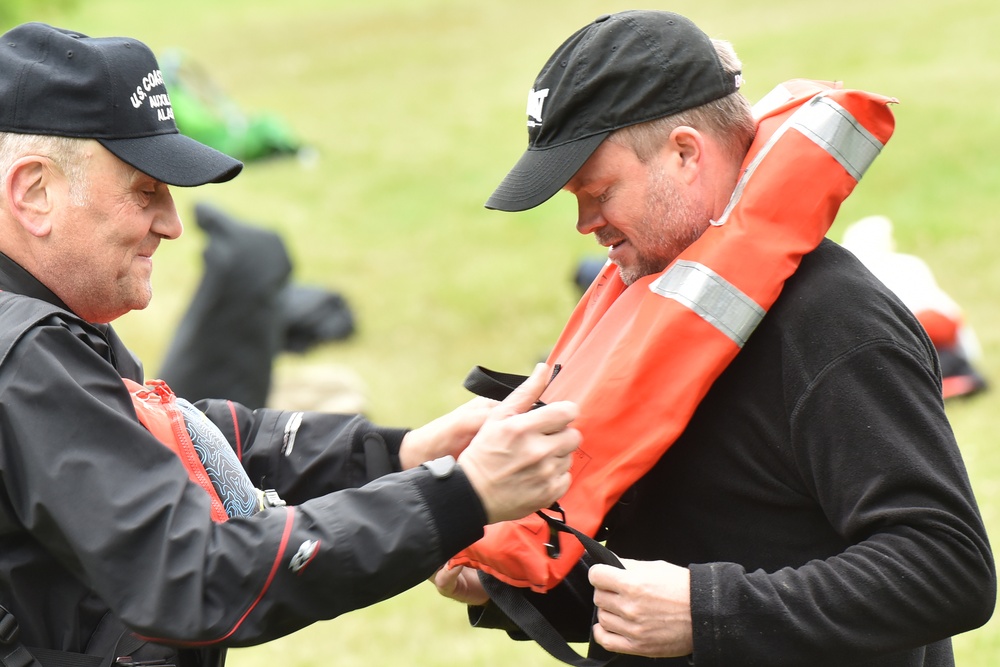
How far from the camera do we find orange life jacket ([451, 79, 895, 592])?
→ 8.93 feet

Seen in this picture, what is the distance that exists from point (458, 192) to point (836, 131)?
1699 cm

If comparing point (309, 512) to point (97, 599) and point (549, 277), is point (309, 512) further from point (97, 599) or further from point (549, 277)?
point (549, 277)

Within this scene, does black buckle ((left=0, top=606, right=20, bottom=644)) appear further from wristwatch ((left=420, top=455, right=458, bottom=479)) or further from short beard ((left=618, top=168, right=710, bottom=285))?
short beard ((left=618, top=168, right=710, bottom=285))

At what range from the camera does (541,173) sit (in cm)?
291

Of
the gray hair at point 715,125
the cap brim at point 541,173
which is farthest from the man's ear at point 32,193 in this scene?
the gray hair at point 715,125

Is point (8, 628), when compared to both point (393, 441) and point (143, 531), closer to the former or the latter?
point (143, 531)

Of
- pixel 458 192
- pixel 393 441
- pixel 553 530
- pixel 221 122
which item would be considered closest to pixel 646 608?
pixel 553 530

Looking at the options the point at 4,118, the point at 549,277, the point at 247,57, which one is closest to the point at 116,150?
the point at 4,118

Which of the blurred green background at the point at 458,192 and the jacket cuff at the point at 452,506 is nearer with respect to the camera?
the jacket cuff at the point at 452,506

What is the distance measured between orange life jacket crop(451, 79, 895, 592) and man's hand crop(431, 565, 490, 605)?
0.43 meters

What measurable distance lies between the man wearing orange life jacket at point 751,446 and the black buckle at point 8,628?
1.30m

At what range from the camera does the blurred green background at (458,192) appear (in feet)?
32.1

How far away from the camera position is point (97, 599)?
8.64ft

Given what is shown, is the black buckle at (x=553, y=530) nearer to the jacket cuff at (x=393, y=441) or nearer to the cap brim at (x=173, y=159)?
the jacket cuff at (x=393, y=441)
